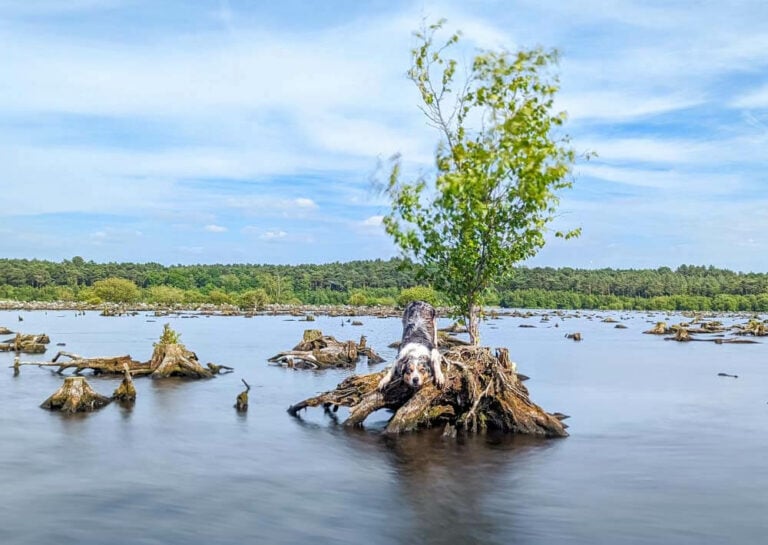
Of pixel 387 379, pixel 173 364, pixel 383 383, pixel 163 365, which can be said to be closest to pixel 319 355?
pixel 173 364

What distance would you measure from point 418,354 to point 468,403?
A: 2.15 metres

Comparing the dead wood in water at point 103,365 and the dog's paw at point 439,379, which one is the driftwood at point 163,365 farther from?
the dog's paw at point 439,379

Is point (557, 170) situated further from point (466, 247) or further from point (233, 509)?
point (233, 509)

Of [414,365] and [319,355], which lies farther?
[319,355]

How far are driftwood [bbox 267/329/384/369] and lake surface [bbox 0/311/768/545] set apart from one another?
1058 centimetres

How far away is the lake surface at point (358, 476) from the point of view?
13.3 m

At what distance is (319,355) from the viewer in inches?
1687

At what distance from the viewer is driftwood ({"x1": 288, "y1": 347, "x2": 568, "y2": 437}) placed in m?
20.8

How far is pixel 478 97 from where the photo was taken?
22.7 meters

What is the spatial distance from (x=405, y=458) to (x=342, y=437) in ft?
10.2

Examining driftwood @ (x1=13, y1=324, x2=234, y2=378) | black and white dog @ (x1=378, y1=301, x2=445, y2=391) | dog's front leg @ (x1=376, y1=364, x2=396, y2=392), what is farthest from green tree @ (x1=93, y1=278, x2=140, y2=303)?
black and white dog @ (x1=378, y1=301, x2=445, y2=391)

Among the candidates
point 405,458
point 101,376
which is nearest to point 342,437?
point 405,458

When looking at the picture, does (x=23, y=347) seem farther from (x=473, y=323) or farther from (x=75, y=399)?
(x=473, y=323)

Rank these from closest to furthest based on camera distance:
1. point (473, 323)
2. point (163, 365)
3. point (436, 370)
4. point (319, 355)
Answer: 1. point (436, 370)
2. point (473, 323)
3. point (163, 365)
4. point (319, 355)
